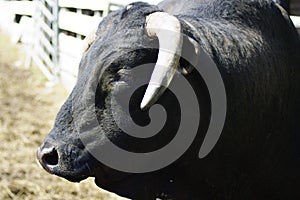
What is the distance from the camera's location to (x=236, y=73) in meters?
3.35

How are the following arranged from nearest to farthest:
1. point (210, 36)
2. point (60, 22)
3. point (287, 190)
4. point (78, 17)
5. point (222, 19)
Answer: point (210, 36), point (222, 19), point (287, 190), point (78, 17), point (60, 22)

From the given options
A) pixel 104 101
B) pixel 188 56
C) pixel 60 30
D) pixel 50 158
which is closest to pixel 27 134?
pixel 60 30

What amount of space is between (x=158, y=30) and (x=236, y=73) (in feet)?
2.02

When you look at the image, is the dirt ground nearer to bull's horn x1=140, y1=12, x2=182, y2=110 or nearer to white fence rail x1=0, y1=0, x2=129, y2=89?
white fence rail x1=0, y1=0, x2=129, y2=89

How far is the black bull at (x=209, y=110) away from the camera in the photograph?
9.81 feet

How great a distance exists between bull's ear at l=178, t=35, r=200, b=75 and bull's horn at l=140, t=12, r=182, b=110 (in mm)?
103

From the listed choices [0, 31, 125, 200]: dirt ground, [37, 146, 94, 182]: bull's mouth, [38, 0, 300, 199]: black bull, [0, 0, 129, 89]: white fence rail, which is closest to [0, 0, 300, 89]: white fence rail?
[0, 0, 129, 89]: white fence rail

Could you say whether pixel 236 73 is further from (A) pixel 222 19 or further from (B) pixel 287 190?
(B) pixel 287 190

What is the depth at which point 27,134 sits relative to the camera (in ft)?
24.6

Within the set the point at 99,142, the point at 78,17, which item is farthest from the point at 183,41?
the point at 78,17

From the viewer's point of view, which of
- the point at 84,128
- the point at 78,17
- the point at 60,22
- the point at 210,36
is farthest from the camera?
the point at 60,22

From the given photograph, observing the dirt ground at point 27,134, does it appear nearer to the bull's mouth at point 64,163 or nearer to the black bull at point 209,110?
the black bull at point 209,110

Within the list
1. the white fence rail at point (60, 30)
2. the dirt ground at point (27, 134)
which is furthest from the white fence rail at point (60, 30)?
the dirt ground at point (27, 134)

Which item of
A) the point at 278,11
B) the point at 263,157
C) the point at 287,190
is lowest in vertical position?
the point at 287,190
